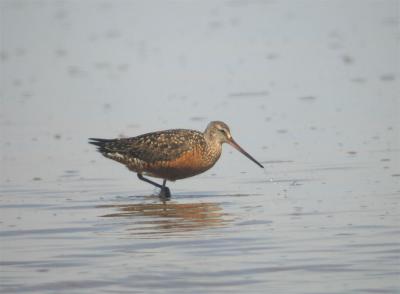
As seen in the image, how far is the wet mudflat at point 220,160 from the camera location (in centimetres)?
655

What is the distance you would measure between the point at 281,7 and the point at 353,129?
10.7 metres

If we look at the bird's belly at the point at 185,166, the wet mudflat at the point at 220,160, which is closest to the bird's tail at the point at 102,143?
the wet mudflat at the point at 220,160

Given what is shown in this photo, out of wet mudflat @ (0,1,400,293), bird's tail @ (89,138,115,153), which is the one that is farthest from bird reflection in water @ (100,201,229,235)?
bird's tail @ (89,138,115,153)

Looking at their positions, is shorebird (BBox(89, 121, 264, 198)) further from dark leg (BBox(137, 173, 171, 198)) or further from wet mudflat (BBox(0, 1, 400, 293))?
wet mudflat (BBox(0, 1, 400, 293))

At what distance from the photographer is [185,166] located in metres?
9.55

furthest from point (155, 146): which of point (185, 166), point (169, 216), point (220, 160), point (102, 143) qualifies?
point (169, 216)

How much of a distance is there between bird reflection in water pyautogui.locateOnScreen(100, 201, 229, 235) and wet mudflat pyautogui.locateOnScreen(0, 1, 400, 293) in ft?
0.07

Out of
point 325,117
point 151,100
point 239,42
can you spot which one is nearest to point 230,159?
point 325,117

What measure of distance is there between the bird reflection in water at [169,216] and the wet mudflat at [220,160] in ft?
0.07

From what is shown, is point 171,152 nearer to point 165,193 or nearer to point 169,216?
point 165,193

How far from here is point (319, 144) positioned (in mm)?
10695

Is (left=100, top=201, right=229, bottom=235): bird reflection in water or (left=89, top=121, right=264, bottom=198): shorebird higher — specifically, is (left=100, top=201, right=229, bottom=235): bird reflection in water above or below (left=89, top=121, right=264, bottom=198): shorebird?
below

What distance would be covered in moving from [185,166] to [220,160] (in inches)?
41.0

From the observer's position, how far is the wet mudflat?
6555mm
